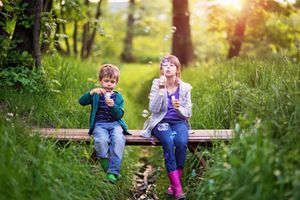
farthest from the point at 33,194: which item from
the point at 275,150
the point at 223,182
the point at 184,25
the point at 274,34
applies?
the point at 274,34

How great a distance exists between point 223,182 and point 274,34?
32.4 feet

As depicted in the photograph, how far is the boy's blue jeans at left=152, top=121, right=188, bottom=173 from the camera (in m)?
5.63

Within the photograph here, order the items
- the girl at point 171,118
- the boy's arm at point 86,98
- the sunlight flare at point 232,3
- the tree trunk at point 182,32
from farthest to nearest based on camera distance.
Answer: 1. the tree trunk at point 182,32
2. the sunlight flare at point 232,3
3. the boy's arm at point 86,98
4. the girl at point 171,118

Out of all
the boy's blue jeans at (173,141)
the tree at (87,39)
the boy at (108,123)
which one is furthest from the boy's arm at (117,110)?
the tree at (87,39)

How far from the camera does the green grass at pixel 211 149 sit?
393 cm

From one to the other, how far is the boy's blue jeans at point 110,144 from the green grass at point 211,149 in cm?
16

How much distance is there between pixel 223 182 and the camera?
4.36 meters

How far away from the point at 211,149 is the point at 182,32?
7634mm

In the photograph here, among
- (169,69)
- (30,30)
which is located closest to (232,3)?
(30,30)

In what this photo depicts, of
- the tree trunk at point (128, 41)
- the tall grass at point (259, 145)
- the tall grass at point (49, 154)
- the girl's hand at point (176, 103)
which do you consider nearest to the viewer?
the tall grass at point (259, 145)

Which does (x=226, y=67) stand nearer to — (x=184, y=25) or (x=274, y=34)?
(x=184, y=25)

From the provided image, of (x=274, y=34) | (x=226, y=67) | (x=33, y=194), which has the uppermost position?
(x=274, y=34)

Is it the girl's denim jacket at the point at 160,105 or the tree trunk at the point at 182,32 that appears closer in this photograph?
the girl's denim jacket at the point at 160,105

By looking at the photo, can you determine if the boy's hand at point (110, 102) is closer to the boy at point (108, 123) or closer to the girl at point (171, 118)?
the boy at point (108, 123)
